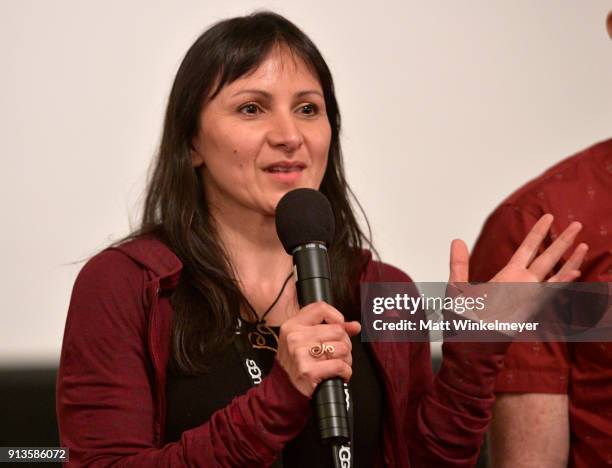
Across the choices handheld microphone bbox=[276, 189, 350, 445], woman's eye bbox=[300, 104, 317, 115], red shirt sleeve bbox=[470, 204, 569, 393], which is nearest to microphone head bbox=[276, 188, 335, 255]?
handheld microphone bbox=[276, 189, 350, 445]

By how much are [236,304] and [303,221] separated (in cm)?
36

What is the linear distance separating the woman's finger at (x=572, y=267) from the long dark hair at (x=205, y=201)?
0.34m

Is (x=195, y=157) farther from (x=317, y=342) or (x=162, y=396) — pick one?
(x=317, y=342)

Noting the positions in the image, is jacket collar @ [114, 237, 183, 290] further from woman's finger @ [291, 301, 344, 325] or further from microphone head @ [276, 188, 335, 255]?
woman's finger @ [291, 301, 344, 325]

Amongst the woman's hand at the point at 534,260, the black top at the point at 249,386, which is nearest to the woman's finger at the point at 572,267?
the woman's hand at the point at 534,260

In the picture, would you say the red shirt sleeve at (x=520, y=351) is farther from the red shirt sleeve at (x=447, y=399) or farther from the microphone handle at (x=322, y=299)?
the microphone handle at (x=322, y=299)

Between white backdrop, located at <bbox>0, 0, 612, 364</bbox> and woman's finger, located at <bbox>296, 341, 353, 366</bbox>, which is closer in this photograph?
woman's finger, located at <bbox>296, 341, 353, 366</bbox>

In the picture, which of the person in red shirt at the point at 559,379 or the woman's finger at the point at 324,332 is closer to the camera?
the woman's finger at the point at 324,332

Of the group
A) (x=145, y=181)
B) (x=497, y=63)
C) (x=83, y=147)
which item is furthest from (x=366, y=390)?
(x=497, y=63)

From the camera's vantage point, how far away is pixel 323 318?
4.57 ft

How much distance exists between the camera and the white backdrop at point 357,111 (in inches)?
83.0

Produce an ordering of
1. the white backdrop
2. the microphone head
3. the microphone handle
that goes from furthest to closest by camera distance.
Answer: the white backdrop → the microphone head → the microphone handle

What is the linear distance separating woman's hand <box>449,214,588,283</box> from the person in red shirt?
0.37ft

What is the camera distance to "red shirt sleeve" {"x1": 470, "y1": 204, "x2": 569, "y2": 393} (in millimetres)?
1820
